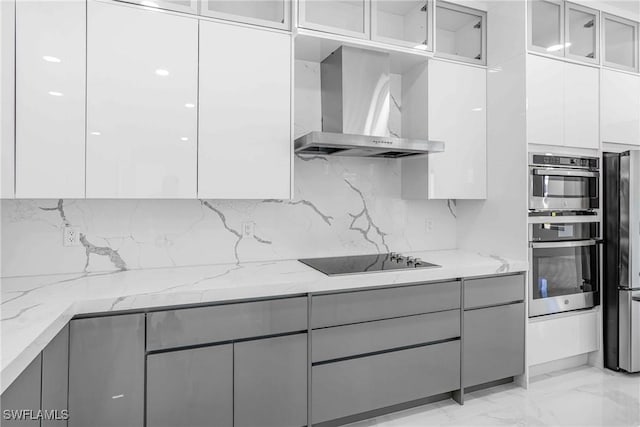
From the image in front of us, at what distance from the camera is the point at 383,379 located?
7.22 ft

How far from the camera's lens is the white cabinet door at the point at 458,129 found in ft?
8.94

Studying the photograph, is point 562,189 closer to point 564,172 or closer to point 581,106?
point 564,172

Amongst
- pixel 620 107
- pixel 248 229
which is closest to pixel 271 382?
pixel 248 229

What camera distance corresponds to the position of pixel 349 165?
9.31 ft

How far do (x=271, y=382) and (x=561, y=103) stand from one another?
265 centimetres

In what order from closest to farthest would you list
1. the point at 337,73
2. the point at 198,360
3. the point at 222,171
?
the point at 198,360
the point at 222,171
the point at 337,73

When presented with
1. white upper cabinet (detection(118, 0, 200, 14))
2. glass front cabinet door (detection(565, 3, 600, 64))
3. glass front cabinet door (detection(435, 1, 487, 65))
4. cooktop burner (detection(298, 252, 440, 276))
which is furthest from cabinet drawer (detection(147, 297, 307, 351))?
glass front cabinet door (detection(565, 3, 600, 64))

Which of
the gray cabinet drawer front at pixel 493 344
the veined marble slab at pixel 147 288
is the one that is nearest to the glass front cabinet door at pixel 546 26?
the veined marble slab at pixel 147 288

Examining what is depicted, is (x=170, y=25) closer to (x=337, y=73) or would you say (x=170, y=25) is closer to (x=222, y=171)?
(x=222, y=171)

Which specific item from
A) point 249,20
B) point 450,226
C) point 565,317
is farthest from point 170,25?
point 565,317

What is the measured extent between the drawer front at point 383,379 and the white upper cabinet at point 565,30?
2146 millimetres

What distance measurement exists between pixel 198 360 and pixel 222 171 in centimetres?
97

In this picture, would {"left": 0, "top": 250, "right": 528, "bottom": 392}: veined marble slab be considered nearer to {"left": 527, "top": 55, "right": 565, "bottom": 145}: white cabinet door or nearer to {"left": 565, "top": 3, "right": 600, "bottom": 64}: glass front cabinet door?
{"left": 527, "top": 55, "right": 565, "bottom": 145}: white cabinet door

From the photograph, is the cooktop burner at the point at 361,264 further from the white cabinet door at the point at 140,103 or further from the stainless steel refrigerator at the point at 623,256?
the stainless steel refrigerator at the point at 623,256
